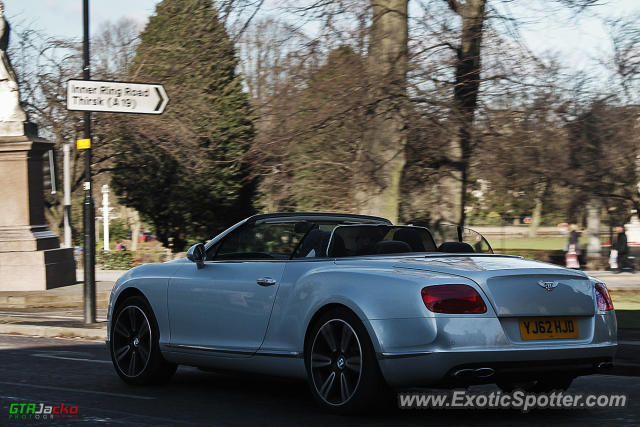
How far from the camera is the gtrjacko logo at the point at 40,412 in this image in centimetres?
673

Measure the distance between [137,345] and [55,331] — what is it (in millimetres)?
6081

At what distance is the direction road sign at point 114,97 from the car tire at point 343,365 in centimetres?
893

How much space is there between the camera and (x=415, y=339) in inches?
241

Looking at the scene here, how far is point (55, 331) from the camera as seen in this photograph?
46.7ft

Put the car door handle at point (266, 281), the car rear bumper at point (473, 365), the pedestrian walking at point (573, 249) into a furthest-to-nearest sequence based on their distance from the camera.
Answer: the pedestrian walking at point (573, 249) → the car door handle at point (266, 281) → the car rear bumper at point (473, 365)

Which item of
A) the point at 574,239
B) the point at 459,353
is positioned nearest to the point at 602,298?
the point at 459,353

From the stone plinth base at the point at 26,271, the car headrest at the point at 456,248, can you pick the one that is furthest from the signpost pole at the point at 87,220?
the car headrest at the point at 456,248

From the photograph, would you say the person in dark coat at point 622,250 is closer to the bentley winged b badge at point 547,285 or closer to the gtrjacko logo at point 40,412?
the bentley winged b badge at point 547,285

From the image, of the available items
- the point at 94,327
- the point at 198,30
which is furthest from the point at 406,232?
the point at 198,30

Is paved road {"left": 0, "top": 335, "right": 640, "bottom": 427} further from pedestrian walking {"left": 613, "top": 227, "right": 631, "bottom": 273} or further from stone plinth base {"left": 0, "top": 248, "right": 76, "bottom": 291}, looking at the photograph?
pedestrian walking {"left": 613, "top": 227, "right": 631, "bottom": 273}

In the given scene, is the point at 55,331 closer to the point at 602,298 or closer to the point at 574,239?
the point at 602,298

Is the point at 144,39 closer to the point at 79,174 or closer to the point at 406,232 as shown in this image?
the point at 79,174

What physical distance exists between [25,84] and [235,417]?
29.3 m

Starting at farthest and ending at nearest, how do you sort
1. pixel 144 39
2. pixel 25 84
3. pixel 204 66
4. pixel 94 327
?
pixel 144 39 → pixel 25 84 → pixel 204 66 → pixel 94 327
